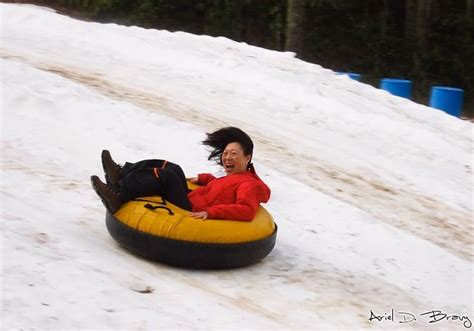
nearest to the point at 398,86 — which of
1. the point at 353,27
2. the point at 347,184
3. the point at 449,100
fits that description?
the point at 449,100

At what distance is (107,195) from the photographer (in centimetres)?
470

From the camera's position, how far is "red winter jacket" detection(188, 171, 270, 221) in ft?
15.7

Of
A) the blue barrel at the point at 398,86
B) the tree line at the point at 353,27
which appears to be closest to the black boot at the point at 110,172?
the blue barrel at the point at 398,86

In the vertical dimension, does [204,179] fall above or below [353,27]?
below

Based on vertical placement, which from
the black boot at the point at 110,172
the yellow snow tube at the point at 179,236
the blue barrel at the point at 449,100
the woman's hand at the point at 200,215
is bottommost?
the blue barrel at the point at 449,100

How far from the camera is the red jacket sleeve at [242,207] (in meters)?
4.77

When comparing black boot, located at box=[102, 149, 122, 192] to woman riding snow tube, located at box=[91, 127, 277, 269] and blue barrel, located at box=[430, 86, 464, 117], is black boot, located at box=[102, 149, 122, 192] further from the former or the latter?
blue barrel, located at box=[430, 86, 464, 117]

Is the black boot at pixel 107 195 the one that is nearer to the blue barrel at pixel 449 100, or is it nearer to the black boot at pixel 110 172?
the black boot at pixel 110 172

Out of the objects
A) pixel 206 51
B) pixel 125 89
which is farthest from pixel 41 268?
pixel 206 51

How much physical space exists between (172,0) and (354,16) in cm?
525

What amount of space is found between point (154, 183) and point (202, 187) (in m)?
0.47

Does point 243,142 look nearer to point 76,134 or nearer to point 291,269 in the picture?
point 291,269

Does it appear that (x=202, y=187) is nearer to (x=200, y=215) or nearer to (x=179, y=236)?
(x=200, y=215)

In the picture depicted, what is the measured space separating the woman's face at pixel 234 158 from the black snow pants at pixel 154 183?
1.20 feet
